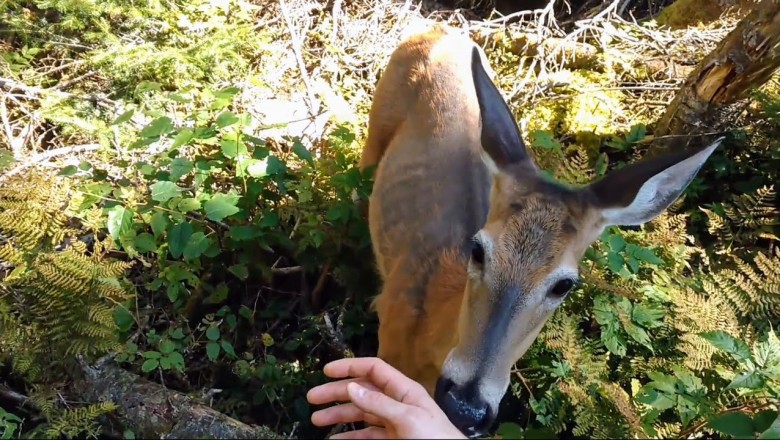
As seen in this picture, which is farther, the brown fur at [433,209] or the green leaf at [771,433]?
the brown fur at [433,209]

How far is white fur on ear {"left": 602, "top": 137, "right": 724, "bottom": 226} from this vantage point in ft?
9.20

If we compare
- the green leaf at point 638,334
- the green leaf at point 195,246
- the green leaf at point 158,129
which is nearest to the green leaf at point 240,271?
the green leaf at point 195,246

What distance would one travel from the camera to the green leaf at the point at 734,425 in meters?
2.21

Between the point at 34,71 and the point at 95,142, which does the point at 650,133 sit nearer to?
the point at 95,142

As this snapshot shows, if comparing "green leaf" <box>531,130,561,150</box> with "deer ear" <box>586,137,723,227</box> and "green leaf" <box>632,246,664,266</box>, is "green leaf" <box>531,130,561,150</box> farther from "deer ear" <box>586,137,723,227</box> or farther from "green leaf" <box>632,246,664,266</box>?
"deer ear" <box>586,137,723,227</box>

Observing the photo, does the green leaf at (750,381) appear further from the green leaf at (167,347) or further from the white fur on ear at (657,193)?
the green leaf at (167,347)

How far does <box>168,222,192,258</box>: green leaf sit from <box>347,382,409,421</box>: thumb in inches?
66.1

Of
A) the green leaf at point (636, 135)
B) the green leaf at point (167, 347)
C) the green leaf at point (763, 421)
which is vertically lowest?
the green leaf at point (636, 135)

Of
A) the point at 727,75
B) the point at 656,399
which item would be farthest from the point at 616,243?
the point at 727,75

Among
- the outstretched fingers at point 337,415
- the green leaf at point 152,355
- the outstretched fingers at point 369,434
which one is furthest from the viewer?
the green leaf at point 152,355

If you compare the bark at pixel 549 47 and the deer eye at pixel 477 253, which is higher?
the deer eye at pixel 477 253

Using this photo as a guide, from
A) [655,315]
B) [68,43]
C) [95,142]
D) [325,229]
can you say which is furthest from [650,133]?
[68,43]

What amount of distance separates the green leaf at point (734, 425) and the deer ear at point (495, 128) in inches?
57.6

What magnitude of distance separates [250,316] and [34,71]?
3.21 meters
